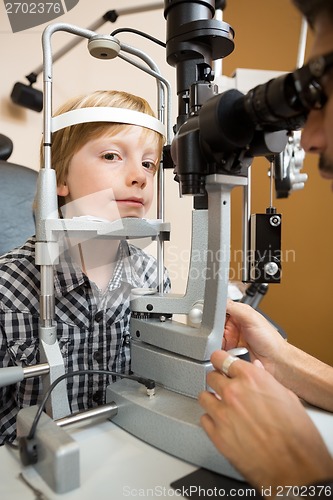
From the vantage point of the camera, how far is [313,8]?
0.42 metres

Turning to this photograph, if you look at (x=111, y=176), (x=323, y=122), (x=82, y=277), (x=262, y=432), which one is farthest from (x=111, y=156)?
(x=262, y=432)

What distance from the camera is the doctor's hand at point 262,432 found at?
43 centimetres

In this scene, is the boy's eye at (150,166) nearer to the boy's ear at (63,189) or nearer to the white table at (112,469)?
the boy's ear at (63,189)

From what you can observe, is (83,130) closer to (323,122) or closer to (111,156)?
(111,156)

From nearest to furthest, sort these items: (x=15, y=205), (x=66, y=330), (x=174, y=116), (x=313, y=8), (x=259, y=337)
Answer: (x=313, y=8), (x=259, y=337), (x=66, y=330), (x=15, y=205), (x=174, y=116)

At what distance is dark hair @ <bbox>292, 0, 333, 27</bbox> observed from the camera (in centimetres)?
41

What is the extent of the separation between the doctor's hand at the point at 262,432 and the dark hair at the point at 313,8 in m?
0.41

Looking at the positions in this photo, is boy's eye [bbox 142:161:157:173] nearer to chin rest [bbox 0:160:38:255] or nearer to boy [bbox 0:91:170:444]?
boy [bbox 0:91:170:444]

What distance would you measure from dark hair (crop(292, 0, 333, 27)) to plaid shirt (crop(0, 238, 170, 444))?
1.98 feet

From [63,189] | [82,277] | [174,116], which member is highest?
[174,116]

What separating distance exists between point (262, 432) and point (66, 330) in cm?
52

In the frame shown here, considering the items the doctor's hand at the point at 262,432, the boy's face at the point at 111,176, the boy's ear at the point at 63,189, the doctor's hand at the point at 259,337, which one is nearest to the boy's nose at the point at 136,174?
the boy's face at the point at 111,176

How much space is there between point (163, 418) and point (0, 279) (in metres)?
0.48

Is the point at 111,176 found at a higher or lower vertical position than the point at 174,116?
lower
